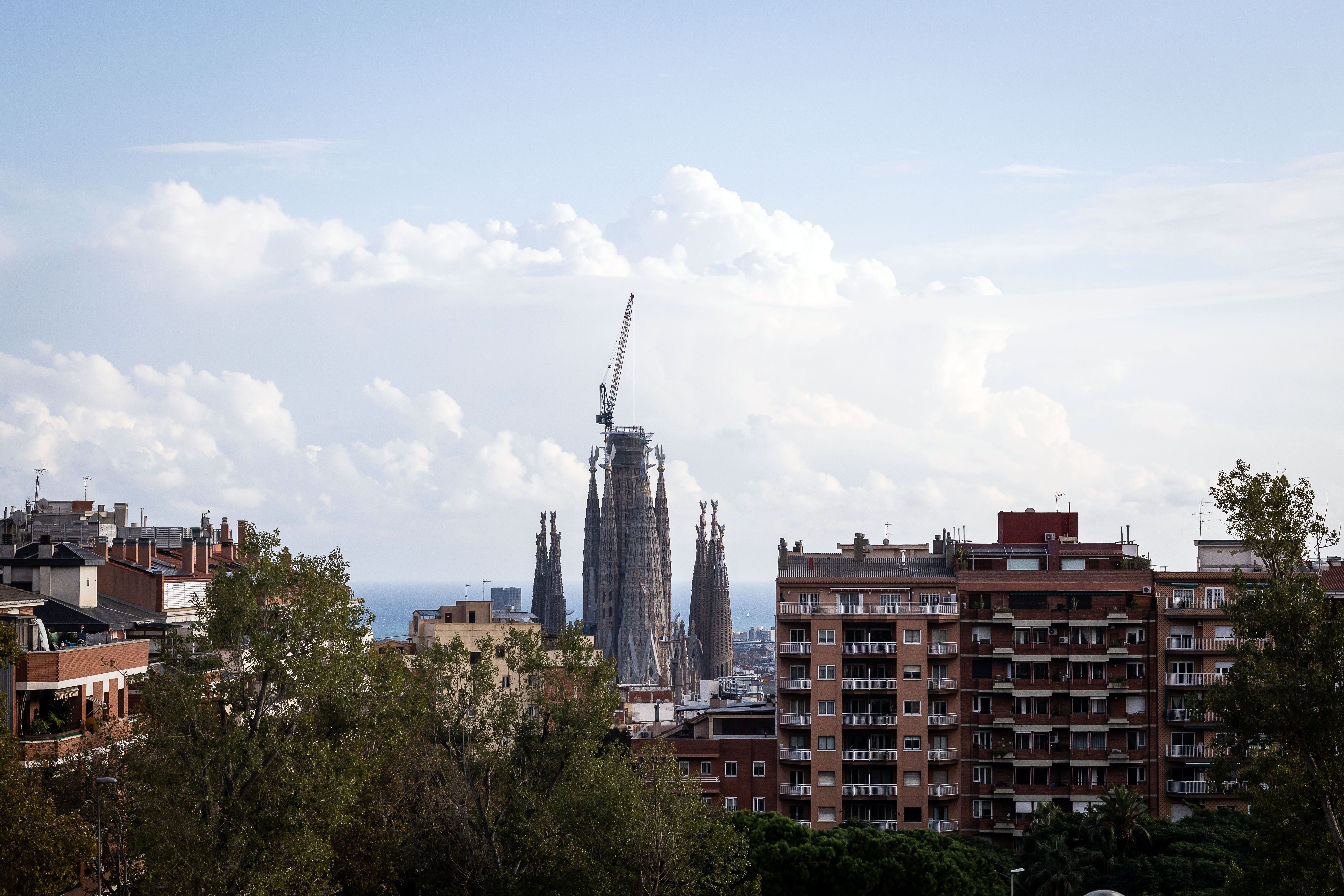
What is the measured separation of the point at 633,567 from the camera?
628 feet

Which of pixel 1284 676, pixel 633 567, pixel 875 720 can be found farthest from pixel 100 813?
pixel 633 567

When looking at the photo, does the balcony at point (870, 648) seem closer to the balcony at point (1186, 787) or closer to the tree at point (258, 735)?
the balcony at point (1186, 787)

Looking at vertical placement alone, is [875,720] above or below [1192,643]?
below

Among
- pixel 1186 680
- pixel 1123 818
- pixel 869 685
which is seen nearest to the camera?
pixel 1123 818

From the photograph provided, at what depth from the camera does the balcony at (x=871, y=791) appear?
58.5 m

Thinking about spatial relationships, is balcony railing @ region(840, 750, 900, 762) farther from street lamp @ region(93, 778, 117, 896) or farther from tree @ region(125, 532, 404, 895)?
street lamp @ region(93, 778, 117, 896)

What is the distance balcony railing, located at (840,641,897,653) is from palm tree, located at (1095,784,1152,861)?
1035 centimetres

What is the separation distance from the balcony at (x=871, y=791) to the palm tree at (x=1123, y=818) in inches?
340

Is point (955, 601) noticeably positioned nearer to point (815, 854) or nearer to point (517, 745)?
point (815, 854)

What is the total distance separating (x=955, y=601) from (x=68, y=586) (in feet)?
109

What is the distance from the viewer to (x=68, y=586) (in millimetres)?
43188

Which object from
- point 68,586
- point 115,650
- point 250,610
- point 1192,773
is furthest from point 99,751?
point 1192,773

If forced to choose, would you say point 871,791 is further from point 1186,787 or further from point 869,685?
point 1186,787

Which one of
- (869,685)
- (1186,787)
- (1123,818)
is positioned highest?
(869,685)
